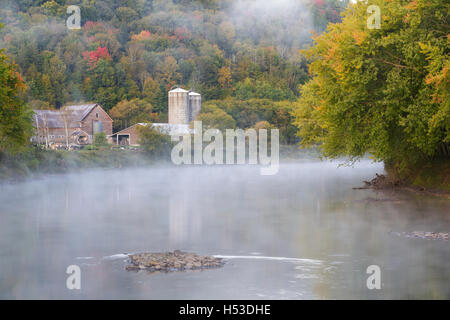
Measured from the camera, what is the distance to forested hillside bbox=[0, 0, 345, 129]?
115438 millimetres

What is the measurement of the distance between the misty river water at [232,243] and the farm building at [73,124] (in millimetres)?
45028

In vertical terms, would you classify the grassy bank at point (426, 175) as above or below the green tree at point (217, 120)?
below

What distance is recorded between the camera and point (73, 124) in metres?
88.9

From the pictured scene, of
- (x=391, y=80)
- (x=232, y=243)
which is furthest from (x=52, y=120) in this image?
(x=232, y=243)

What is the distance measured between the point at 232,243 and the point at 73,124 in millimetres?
72285

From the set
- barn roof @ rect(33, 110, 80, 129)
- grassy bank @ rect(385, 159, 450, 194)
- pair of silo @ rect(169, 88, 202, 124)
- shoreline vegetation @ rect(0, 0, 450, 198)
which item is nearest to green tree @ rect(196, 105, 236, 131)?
shoreline vegetation @ rect(0, 0, 450, 198)

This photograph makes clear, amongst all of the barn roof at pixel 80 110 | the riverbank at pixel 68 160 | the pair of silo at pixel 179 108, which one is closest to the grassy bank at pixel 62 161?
the riverbank at pixel 68 160

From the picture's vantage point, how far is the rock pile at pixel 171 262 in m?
15.4

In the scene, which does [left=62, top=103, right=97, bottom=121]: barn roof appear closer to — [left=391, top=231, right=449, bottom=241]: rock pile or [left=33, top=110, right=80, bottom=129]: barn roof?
[left=33, top=110, right=80, bottom=129]: barn roof

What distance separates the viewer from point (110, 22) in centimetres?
16950

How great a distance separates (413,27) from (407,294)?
1937 cm

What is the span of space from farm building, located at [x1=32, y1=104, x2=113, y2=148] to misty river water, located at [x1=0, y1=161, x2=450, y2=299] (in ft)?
148

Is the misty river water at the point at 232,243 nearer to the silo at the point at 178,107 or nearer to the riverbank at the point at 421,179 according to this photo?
the riverbank at the point at 421,179

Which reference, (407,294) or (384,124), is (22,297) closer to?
(407,294)
